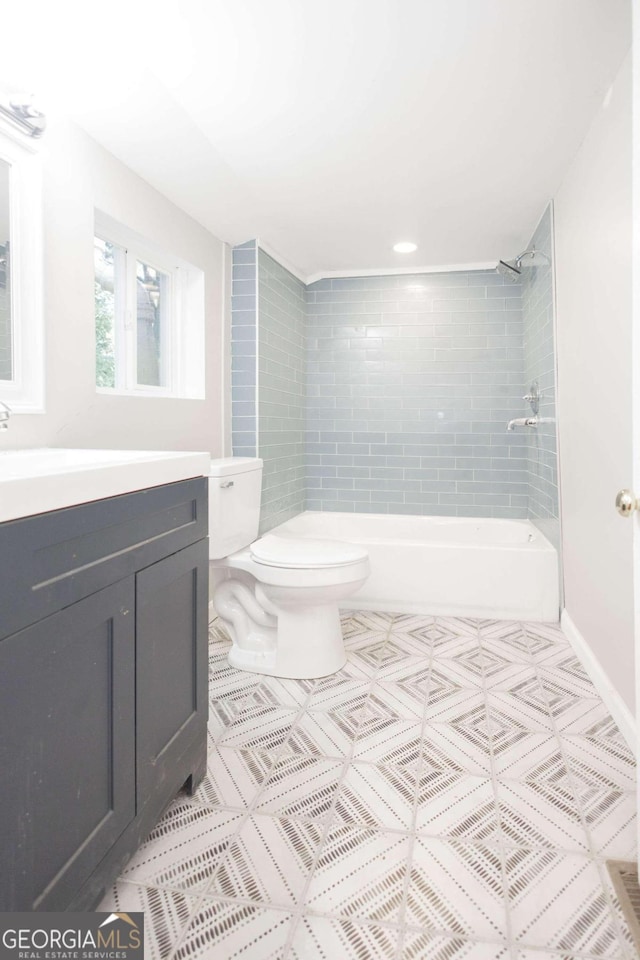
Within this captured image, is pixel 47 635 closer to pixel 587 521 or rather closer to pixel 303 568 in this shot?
pixel 303 568

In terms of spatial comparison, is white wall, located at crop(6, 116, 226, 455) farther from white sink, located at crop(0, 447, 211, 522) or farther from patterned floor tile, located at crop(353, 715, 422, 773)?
patterned floor tile, located at crop(353, 715, 422, 773)

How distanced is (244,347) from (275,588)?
147cm

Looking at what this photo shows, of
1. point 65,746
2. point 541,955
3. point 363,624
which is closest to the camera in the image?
point 65,746

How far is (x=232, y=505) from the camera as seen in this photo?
7.97 feet

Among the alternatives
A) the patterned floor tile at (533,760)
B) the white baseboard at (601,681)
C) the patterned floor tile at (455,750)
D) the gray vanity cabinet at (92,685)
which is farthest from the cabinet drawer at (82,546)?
the white baseboard at (601,681)

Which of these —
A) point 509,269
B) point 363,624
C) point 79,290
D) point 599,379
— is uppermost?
point 509,269

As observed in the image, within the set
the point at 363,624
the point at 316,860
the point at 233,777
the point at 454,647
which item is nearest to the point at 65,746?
the point at 316,860

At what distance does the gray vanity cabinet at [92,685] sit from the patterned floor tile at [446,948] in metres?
0.60

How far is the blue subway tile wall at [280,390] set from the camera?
127 inches

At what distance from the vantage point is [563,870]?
128cm

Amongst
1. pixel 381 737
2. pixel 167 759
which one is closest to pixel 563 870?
pixel 381 737

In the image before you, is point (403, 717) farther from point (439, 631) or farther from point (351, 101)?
point (351, 101)

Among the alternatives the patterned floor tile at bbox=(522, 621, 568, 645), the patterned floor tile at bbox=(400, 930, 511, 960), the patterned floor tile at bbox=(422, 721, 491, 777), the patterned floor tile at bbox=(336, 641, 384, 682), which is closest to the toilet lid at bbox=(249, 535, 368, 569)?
the patterned floor tile at bbox=(336, 641, 384, 682)

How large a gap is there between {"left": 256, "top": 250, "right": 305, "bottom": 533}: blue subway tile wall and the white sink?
170 cm
